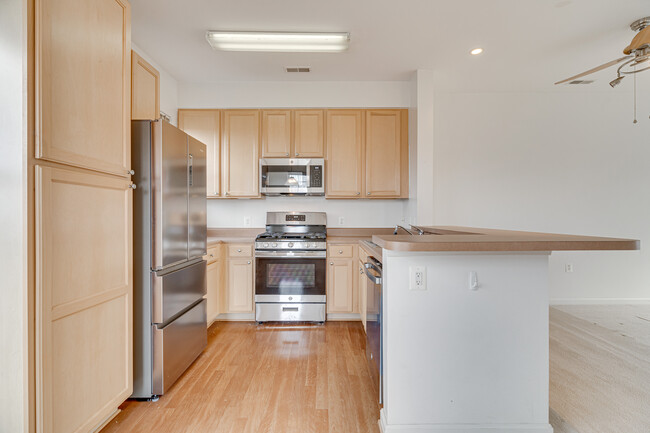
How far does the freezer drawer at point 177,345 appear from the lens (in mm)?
1890

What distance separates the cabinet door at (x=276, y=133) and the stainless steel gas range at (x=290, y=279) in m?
1.03

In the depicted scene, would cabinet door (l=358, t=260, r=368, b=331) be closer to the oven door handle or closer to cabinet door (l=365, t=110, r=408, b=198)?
the oven door handle

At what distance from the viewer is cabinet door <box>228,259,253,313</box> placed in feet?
→ 10.7

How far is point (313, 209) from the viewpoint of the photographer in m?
3.81

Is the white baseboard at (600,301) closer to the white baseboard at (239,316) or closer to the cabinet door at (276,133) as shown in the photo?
the white baseboard at (239,316)

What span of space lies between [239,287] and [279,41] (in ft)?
8.14

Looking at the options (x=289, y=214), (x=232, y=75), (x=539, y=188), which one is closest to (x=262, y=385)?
(x=289, y=214)

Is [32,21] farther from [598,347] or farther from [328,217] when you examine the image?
[598,347]

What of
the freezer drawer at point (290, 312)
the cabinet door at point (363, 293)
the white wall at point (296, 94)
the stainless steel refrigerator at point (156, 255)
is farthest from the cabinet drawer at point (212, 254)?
the white wall at point (296, 94)

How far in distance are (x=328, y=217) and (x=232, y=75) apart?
201 centimetres

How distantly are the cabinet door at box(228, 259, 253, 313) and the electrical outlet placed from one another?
7.30 feet

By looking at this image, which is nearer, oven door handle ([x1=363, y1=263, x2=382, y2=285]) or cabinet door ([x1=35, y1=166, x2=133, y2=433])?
cabinet door ([x1=35, y1=166, x2=133, y2=433])

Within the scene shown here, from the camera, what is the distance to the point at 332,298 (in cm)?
329

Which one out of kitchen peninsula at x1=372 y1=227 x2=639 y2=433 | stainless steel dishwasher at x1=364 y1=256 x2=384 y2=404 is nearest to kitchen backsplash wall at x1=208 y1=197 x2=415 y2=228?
stainless steel dishwasher at x1=364 y1=256 x2=384 y2=404
